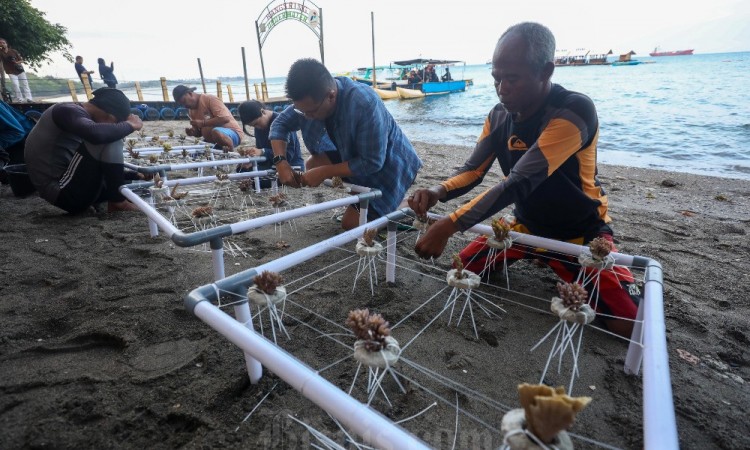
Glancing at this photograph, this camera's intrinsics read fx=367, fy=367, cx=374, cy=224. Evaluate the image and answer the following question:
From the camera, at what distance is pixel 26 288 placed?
6.85 feet

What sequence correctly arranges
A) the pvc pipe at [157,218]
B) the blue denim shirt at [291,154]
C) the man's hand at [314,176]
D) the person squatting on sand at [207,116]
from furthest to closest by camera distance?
the person squatting on sand at [207,116] → the blue denim shirt at [291,154] → the man's hand at [314,176] → the pvc pipe at [157,218]

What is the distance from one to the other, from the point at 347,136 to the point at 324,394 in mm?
2203

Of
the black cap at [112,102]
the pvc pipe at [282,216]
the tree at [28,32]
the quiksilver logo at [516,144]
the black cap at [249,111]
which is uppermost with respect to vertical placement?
the tree at [28,32]

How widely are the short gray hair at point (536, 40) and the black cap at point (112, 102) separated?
10.2ft

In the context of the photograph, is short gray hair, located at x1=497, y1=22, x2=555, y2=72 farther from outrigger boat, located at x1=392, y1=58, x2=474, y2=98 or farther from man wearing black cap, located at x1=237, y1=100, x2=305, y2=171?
outrigger boat, located at x1=392, y1=58, x2=474, y2=98

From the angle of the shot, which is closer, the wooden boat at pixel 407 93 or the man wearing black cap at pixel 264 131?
the man wearing black cap at pixel 264 131

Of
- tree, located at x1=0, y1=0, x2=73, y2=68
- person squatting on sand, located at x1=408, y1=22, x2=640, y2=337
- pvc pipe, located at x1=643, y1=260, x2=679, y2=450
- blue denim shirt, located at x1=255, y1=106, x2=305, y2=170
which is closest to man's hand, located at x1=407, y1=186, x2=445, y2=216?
person squatting on sand, located at x1=408, y1=22, x2=640, y2=337

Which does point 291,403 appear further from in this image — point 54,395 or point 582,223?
point 582,223

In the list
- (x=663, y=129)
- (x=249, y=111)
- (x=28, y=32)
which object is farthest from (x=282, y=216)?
(x=28, y=32)

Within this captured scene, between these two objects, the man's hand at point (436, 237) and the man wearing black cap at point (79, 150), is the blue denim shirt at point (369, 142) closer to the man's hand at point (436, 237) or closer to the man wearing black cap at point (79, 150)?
the man's hand at point (436, 237)

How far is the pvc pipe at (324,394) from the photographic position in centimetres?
67

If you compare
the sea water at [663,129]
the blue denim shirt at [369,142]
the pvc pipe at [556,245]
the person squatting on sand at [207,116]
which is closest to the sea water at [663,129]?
the sea water at [663,129]

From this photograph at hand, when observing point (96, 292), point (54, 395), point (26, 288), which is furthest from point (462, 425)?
point (26, 288)

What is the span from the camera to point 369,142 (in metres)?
2.66
